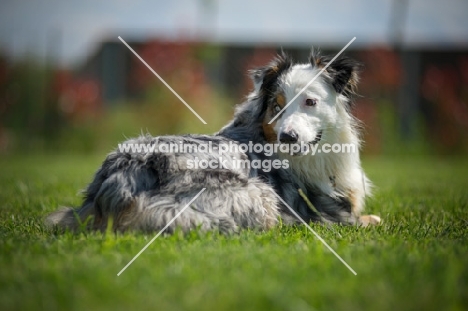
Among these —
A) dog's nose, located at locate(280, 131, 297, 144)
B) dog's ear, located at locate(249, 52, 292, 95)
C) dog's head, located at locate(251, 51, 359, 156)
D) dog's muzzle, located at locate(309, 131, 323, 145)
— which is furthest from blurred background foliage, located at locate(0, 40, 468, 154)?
dog's nose, located at locate(280, 131, 297, 144)

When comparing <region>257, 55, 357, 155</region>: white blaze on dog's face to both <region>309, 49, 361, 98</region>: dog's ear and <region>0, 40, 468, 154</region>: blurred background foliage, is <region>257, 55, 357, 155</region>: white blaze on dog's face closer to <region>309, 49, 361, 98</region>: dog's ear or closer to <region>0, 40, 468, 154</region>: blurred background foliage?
<region>309, 49, 361, 98</region>: dog's ear

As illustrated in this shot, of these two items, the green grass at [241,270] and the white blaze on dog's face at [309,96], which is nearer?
the green grass at [241,270]

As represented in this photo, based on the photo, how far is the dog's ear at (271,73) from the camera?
465cm

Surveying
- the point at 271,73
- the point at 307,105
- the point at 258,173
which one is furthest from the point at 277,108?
the point at 258,173

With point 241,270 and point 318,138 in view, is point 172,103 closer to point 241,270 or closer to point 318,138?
point 318,138

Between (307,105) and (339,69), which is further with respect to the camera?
(339,69)

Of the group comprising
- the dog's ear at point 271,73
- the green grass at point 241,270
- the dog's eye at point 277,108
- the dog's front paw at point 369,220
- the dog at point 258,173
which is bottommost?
the dog's front paw at point 369,220

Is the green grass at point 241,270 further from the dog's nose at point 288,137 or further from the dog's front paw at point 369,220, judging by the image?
the dog's nose at point 288,137

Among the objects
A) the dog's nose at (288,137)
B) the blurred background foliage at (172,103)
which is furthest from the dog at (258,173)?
the blurred background foliage at (172,103)

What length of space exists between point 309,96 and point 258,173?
0.85m

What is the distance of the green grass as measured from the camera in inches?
91.4

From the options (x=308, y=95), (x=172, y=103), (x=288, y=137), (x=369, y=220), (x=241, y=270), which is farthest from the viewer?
(x=172, y=103)

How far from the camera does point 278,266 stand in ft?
9.25

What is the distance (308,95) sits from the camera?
175 inches
